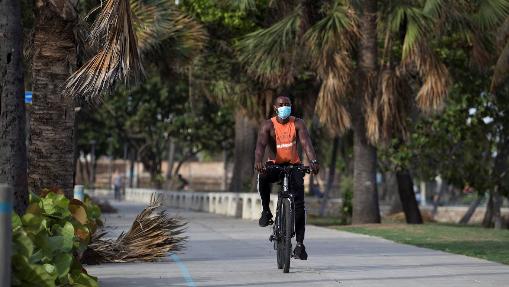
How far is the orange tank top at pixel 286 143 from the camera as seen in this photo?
40.9 feet

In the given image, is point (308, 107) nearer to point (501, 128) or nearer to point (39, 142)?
point (501, 128)

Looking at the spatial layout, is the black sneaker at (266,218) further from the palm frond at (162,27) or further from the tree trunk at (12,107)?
the palm frond at (162,27)

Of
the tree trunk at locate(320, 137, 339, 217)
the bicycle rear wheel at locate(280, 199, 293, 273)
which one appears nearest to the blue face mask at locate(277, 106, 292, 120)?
the bicycle rear wheel at locate(280, 199, 293, 273)

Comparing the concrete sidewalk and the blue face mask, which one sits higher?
the blue face mask

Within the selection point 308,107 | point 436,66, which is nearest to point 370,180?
point 436,66

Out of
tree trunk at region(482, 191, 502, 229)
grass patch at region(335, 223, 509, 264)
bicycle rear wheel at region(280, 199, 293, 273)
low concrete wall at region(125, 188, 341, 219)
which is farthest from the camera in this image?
tree trunk at region(482, 191, 502, 229)

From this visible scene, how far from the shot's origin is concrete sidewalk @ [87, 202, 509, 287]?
11.7m

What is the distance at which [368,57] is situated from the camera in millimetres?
26094

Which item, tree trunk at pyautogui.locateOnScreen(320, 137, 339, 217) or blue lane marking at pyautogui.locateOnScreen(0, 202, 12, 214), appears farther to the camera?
tree trunk at pyautogui.locateOnScreen(320, 137, 339, 217)

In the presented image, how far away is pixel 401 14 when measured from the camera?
79.8 ft

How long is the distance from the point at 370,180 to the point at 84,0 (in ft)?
25.2

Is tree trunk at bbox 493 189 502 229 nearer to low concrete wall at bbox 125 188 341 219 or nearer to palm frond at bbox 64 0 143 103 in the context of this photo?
low concrete wall at bbox 125 188 341 219

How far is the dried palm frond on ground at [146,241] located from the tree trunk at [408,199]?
17.4m

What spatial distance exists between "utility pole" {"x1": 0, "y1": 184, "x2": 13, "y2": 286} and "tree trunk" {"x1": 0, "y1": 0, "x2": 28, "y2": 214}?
4.17 meters
